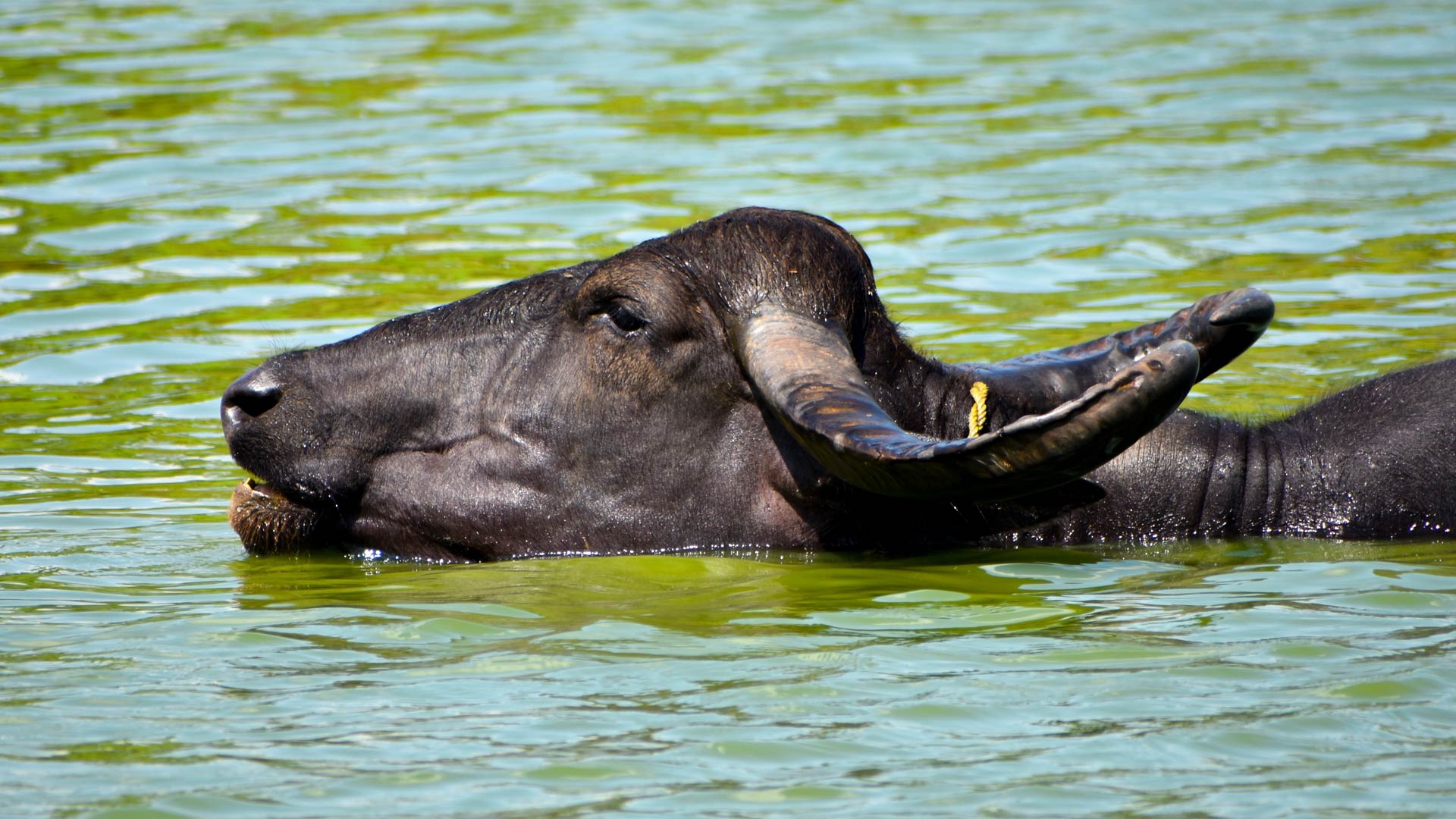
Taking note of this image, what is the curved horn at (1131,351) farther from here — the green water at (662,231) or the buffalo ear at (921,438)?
the buffalo ear at (921,438)

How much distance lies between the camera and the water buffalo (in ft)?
24.0

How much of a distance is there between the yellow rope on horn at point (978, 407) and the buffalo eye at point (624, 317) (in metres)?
1.22

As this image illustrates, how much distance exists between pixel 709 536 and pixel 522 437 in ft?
2.62

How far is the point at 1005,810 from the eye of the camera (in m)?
4.56

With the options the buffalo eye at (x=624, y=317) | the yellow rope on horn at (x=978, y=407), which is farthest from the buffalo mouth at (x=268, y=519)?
the yellow rope on horn at (x=978, y=407)

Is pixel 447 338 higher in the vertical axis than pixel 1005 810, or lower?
higher

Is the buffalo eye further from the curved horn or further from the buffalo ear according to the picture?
the curved horn

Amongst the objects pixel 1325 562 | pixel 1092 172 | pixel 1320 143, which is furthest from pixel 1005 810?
pixel 1320 143

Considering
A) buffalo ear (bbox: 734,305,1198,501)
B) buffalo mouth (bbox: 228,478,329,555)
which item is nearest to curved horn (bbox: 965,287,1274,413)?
buffalo ear (bbox: 734,305,1198,501)

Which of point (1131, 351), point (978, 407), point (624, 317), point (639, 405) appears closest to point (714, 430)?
point (639, 405)

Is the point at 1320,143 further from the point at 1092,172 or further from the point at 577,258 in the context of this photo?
the point at 577,258

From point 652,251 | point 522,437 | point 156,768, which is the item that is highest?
point 652,251

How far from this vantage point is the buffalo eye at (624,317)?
24.3 feet

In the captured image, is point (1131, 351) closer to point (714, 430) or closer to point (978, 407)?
point (978, 407)
